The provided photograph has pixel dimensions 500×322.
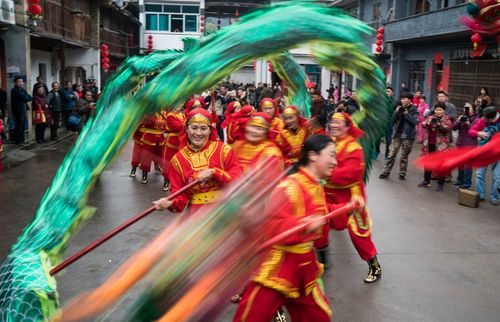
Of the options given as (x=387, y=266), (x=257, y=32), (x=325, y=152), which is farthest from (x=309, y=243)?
(x=387, y=266)

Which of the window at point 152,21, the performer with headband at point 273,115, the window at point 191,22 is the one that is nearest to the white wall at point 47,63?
the performer with headband at point 273,115

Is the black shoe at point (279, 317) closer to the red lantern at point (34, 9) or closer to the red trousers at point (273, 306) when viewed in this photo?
the red trousers at point (273, 306)

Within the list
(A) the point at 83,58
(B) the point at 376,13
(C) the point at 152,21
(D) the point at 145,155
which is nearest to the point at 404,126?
(D) the point at 145,155

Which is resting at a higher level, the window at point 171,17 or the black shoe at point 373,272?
the window at point 171,17

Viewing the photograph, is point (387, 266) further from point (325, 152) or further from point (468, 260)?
point (325, 152)

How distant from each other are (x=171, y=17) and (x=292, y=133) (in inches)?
1192

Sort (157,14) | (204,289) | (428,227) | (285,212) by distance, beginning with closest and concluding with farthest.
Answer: (204,289) → (285,212) → (428,227) → (157,14)

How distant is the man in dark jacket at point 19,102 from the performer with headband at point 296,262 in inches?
422

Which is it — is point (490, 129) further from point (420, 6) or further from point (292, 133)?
point (420, 6)

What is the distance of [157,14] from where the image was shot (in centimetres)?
3459

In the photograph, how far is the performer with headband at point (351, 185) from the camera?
4.74 m

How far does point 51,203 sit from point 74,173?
0.75 feet

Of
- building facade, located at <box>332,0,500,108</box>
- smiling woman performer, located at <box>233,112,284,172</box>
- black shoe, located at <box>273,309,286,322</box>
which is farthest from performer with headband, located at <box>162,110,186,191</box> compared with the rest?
building facade, located at <box>332,0,500,108</box>

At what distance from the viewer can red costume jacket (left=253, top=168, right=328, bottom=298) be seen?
312 cm
